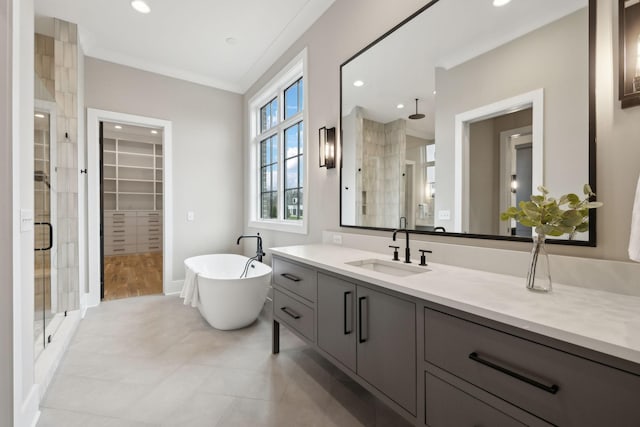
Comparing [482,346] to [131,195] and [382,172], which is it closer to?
[382,172]

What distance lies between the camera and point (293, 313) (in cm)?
194

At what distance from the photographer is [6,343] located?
1.26m

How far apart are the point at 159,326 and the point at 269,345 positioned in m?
1.23

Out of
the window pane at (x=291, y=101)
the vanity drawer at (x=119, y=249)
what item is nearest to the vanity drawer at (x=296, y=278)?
the window pane at (x=291, y=101)

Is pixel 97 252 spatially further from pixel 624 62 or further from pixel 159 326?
pixel 624 62

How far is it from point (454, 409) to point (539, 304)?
0.47m

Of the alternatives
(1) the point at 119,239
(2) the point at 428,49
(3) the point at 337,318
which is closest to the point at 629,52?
(2) the point at 428,49

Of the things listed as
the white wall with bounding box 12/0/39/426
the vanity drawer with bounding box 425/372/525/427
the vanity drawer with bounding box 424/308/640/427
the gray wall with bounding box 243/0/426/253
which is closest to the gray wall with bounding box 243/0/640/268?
the gray wall with bounding box 243/0/426/253

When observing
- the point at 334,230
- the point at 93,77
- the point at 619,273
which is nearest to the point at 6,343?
the point at 334,230

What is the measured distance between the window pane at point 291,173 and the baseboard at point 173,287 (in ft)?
6.75

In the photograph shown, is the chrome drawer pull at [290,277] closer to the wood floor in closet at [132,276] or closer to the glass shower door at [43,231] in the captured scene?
the glass shower door at [43,231]

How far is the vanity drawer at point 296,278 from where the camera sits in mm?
1748

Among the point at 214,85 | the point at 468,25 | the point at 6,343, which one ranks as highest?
the point at 214,85

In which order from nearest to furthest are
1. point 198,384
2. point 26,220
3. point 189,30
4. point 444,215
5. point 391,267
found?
point 26,220, point 444,215, point 391,267, point 198,384, point 189,30
